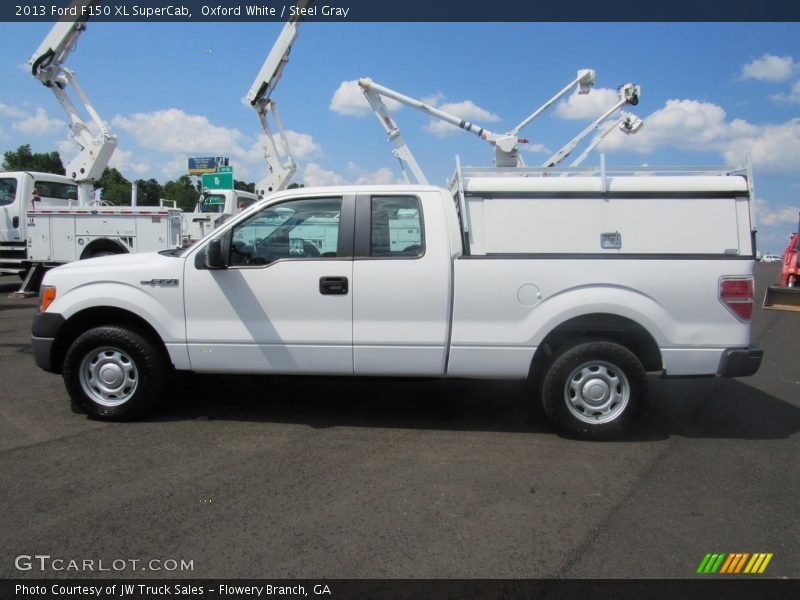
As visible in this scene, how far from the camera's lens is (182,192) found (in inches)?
2721

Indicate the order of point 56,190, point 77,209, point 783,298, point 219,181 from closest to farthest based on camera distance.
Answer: point 783,298 < point 77,209 < point 56,190 < point 219,181

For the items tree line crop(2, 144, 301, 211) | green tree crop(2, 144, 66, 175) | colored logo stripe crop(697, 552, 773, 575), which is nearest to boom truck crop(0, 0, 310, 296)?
colored logo stripe crop(697, 552, 773, 575)

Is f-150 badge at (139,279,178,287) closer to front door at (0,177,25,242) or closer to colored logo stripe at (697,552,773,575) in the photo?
colored logo stripe at (697,552,773,575)

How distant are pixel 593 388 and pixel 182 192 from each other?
71770 mm

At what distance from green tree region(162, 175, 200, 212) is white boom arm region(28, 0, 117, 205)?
49761mm

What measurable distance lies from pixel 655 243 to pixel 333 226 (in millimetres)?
2549

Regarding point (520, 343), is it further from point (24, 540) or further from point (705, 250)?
point (24, 540)

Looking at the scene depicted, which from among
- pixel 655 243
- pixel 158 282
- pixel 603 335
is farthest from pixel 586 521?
pixel 158 282

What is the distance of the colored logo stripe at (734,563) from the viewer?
285 centimetres

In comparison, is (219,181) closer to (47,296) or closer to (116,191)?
(47,296)

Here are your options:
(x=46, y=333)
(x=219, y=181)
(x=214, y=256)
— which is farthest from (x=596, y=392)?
(x=219, y=181)

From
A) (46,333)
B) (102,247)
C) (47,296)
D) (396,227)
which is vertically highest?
(102,247)
